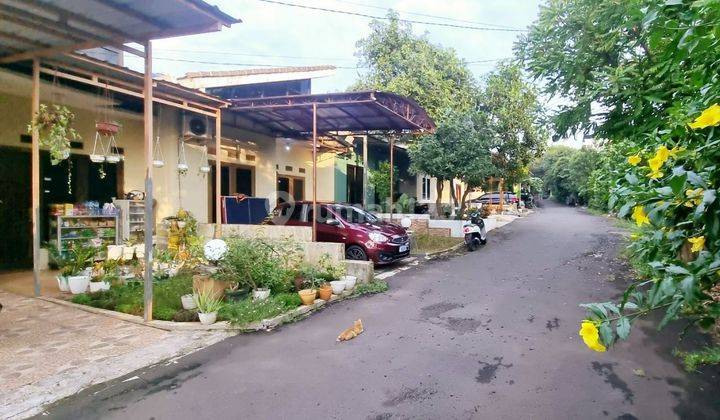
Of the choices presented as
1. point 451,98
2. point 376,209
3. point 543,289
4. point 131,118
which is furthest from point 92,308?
point 451,98

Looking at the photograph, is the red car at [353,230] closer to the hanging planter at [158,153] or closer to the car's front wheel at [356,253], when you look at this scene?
the car's front wheel at [356,253]

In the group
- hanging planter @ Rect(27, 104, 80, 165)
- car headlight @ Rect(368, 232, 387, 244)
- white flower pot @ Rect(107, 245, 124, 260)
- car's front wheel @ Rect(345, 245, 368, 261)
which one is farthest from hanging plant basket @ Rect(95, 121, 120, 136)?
car headlight @ Rect(368, 232, 387, 244)

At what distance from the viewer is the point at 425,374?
4.11 meters

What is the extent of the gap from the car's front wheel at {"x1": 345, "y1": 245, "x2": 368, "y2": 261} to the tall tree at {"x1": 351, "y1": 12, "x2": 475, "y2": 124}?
729cm

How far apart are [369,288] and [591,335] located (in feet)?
20.3

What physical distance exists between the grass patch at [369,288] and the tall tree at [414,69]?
29.2 ft

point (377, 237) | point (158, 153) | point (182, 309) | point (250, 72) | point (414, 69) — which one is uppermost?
point (414, 69)

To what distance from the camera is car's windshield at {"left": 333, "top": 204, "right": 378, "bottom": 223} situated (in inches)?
409

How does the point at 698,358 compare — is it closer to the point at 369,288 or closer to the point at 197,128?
the point at 369,288

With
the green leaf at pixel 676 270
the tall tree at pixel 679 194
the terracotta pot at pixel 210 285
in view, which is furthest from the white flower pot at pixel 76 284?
the green leaf at pixel 676 270

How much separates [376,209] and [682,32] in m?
15.8

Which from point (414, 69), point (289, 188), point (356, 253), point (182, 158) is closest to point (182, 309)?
point (356, 253)

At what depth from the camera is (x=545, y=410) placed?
11.2 ft

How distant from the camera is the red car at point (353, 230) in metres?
9.66
